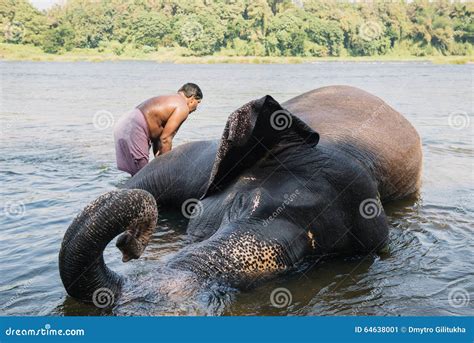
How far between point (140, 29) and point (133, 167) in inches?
2708

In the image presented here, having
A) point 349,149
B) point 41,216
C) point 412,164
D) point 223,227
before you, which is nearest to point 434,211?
point 412,164

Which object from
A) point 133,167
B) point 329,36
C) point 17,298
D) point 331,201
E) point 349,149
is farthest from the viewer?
point 329,36

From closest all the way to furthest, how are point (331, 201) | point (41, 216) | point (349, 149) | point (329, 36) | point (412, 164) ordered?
point (331, 201)
point (349, 149)
point (41, 216)
point (412, 164)
point (329, 36)

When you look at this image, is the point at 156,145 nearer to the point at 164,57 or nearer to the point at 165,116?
the point at 165,116

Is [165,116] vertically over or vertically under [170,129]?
over

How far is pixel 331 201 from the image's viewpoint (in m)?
5.48

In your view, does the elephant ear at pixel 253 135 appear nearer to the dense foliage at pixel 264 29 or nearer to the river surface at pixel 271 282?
the river surface at pixel 271 282

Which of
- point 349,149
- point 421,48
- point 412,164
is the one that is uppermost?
point 349,149

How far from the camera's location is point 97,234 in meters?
3.77

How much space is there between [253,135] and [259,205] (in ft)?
2.16

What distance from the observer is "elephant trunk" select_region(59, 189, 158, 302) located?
3766 millimetres

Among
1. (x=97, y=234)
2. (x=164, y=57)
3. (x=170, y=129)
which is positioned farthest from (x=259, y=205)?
(x=164, y=57)

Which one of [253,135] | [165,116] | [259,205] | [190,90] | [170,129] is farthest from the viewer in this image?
[190,90]

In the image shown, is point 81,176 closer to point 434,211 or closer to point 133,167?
point 133,167
